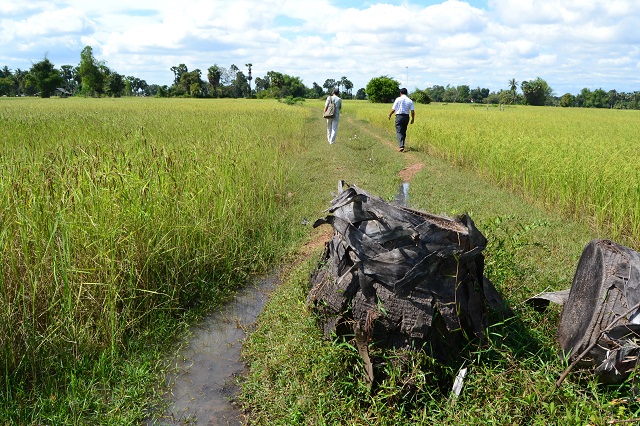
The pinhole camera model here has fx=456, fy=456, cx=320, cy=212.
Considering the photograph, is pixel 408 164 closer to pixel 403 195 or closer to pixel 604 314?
pixel 403 195

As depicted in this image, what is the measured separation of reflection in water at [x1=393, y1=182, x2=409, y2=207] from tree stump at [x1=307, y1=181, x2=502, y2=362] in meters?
3.92

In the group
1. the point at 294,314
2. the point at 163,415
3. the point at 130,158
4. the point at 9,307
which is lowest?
the point at 163,415

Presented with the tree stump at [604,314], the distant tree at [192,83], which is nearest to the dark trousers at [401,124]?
the tree stump at [604,314]

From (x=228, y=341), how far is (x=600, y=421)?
7.94 feet

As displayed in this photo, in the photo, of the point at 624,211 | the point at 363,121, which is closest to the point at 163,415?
the point at 624,211

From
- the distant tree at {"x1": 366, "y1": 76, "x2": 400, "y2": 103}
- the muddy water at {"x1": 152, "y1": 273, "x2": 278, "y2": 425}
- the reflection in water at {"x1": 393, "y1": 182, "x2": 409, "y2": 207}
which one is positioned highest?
the distant tree at {"x1": 366, "y1": 76, "x2": 400, "y2": 103}

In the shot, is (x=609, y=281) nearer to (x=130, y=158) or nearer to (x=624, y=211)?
(x=624, y=211)

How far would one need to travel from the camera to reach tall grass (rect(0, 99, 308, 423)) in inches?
107

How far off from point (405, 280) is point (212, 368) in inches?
61.5

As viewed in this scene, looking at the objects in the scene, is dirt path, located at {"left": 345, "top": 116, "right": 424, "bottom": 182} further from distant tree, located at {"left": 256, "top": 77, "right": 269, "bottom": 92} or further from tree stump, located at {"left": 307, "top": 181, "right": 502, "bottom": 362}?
distant tree, located at {"left": 256, "top": 77, "right": 269, "bottom": 92}

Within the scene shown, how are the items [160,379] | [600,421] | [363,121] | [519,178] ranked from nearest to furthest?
[600,421] < [160,379] < [519,178] < [363,121]

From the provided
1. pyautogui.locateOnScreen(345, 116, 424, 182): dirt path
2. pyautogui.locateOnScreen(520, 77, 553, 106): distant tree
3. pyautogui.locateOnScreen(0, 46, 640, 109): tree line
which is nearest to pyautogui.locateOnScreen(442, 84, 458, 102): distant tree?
pyautogui.locateOnScreen(0, 46, 640, 109): tree line

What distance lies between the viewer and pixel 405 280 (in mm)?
2396

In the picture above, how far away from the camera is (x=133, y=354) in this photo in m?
3.01
